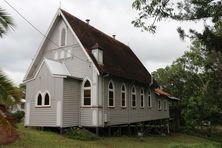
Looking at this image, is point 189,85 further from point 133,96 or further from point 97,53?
point 97,53

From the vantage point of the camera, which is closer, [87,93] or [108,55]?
[87,93]

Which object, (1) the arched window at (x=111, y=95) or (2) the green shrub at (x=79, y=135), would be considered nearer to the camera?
(2) the green shrub at (x=79, y=135)

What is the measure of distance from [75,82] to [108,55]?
427 cm

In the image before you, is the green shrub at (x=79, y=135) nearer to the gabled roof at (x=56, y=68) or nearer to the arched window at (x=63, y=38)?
the gabled roof at (x=56, y=68)

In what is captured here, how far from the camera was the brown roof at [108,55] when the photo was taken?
2261 cm

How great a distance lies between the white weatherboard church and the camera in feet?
68.7

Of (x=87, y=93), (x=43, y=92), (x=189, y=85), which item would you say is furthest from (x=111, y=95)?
(x=189, y=85)

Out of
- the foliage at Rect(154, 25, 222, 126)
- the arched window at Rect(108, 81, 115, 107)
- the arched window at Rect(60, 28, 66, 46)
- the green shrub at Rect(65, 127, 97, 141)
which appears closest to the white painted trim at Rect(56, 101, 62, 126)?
the green shrub at Rect(65, 127, 97, 141)

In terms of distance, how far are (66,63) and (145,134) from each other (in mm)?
10104

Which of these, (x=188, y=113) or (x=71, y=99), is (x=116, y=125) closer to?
(x=71, y=99)

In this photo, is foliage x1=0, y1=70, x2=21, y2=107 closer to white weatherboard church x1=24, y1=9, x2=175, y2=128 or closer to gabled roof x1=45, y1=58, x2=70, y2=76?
white weatherboard church x1=24, y1=9, x2=175, y2=128

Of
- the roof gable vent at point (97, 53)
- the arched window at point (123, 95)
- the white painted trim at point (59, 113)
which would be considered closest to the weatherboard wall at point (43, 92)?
the white painted trim at point (59, 113)

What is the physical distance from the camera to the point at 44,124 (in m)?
21.0

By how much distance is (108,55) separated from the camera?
24.7 m
